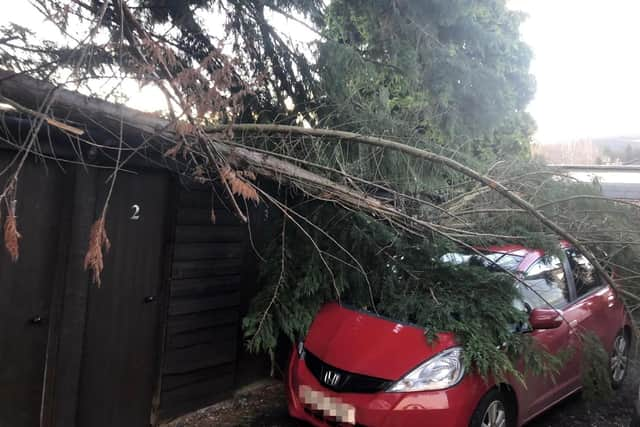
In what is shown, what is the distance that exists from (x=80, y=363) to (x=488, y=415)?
10.2 ft

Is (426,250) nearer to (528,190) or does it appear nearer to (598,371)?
(528,190)

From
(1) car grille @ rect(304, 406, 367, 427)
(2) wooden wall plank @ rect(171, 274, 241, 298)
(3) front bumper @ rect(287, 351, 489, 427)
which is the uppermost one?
(2) wooden wall plank @ rect(171, 274, 241, 298)

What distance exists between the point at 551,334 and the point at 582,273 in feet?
3.82

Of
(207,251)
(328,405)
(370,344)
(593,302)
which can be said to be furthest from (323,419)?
(593,302)

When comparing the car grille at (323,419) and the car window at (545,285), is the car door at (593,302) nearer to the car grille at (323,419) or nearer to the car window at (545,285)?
the car window at (545,285)

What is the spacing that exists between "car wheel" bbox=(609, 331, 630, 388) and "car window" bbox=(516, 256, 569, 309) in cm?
131

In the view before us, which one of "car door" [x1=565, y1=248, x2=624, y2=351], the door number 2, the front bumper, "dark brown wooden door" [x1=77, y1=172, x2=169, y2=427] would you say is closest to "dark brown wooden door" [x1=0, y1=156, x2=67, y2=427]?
"dark brown wooden door" [x1=77, y1=172, x2=169, y2=427]

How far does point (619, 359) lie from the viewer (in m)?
5.14

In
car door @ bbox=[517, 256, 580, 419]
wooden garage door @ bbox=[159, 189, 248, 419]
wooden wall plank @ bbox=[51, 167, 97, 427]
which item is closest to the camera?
wooden wall plank @ bbox=[51, 167, 97, 427]

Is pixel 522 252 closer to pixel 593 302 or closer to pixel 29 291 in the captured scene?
pixel 593 302

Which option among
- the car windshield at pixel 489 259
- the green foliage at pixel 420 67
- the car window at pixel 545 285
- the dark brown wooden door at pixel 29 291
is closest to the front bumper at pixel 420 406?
the car window at pixel 545 285

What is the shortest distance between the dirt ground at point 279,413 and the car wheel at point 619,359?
0.15 m

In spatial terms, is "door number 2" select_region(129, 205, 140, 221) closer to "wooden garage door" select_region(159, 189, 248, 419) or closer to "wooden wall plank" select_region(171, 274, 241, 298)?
"wooden garage door" select_region(159, 189, 248, 419)

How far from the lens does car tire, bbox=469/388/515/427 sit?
322cm
